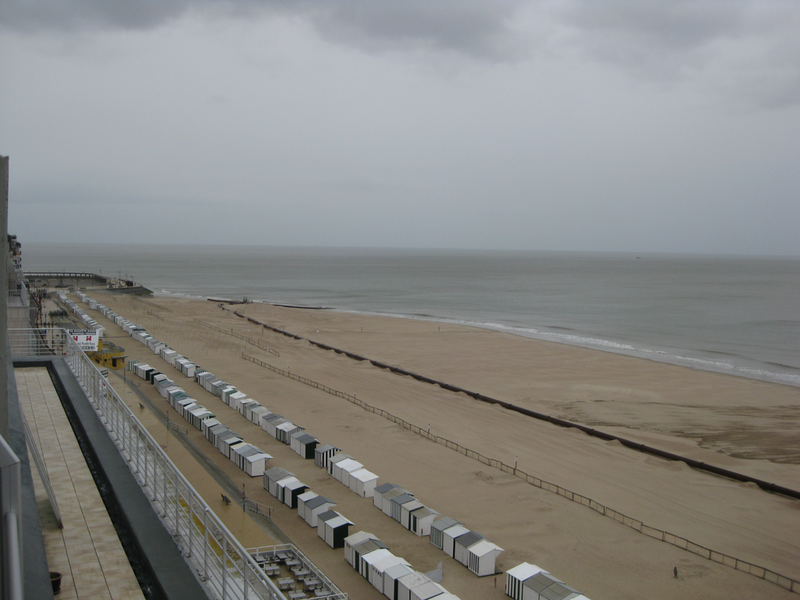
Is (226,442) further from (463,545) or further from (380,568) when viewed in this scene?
(463,545)

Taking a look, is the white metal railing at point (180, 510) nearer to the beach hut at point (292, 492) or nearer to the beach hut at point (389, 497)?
the beach hut at point (292, 492)

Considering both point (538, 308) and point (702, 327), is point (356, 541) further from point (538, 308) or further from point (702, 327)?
point (538, 308)

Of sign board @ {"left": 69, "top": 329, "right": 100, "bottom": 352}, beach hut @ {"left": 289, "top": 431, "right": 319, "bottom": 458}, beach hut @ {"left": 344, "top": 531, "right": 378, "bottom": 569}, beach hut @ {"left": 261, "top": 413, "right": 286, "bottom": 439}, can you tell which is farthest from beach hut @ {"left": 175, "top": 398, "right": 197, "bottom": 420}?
beach hut @ {"left": 344, "top": 531, "right": 378, "bottom": 569}

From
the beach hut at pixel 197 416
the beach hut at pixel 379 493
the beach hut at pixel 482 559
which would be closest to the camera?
the beach hut at pixel 482 559

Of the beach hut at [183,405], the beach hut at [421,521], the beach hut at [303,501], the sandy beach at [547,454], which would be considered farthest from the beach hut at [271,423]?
the beach hut at [421,521]

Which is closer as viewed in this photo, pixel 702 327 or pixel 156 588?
pixel 156 588

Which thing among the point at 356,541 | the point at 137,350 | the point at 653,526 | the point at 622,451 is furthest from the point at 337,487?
the point at 137,350
